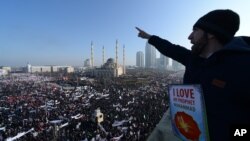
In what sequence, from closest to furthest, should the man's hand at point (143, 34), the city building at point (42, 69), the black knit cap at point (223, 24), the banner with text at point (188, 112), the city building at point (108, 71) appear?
the banner with text at point (188, 112) → the black knit cap at point (223, 24) → the man's hand at point (143, 34) → the city building at point (108, 71) → the city building at point (42, 69)

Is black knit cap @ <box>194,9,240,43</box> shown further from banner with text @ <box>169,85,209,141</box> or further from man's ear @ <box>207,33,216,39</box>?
banner with text @ <box>169,85,209,141</box>

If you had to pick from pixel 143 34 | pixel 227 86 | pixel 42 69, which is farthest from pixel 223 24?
pixel 42 69

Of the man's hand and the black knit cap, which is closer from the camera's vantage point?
the black knit cap

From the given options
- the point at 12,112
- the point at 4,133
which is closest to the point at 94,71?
the point at 12,112

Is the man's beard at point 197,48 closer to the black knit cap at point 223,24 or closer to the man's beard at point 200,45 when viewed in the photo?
the man's beard at point 200,45

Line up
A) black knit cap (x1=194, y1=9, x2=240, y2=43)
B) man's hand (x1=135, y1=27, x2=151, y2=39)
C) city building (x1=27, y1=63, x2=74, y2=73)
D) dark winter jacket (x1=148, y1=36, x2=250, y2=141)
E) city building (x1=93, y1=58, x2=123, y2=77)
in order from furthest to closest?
city building (x1=27, y1=63, x2=74, y2=73), city building (x1=93, y1=58, x2=123, y2=77), man's hand (x1=135, y1=27, x2=151, y2=39), black knit cap (x1=194, y1=9, x2=240, y2=43), dark winter jacket (x1=148, y1=36, x2=250, y2=141)

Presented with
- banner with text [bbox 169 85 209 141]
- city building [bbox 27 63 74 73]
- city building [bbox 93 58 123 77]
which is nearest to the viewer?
banner with text [bbox 169 85 209 141]

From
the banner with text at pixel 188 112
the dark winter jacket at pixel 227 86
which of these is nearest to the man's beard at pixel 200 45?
the dark winter jacket at pixel 227 86

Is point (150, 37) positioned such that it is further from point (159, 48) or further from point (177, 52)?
point (177, 52)

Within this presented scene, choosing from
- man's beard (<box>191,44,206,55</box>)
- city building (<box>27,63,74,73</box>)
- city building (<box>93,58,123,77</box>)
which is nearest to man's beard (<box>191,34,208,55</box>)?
man's beard (<box>191,44,206,55</box>)
